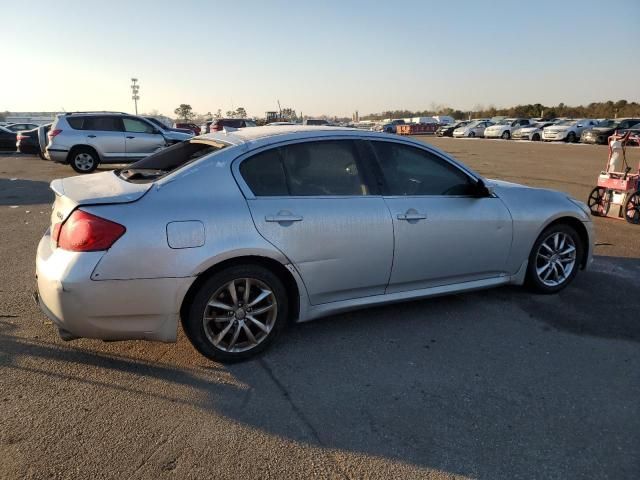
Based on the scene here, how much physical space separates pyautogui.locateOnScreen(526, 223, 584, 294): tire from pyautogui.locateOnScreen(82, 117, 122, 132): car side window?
43.4ft

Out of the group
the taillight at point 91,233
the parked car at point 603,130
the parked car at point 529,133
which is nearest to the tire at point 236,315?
the taillight at point 91,233

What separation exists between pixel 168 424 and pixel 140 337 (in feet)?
2.16

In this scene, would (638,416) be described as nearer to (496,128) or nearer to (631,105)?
(496,128)

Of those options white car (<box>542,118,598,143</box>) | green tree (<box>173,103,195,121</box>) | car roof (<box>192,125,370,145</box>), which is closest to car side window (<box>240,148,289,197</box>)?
car roof (<box>192,125,370,145</box>)

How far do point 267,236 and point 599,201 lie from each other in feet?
24.2

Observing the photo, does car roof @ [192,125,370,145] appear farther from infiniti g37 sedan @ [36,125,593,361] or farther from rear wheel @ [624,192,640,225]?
rear wheel @ [624,192,640,225]

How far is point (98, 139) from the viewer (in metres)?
14.5

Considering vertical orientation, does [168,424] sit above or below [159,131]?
below

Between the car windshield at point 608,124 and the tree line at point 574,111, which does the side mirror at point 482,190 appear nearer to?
the car windshield at point 608,124

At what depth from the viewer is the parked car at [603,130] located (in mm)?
31920

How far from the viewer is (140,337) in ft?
10.4

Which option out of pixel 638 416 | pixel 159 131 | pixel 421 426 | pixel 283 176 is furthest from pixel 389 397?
pixel 159 131

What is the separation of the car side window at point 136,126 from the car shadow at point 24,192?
3.02m

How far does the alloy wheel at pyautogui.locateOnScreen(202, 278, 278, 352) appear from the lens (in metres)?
3.30
